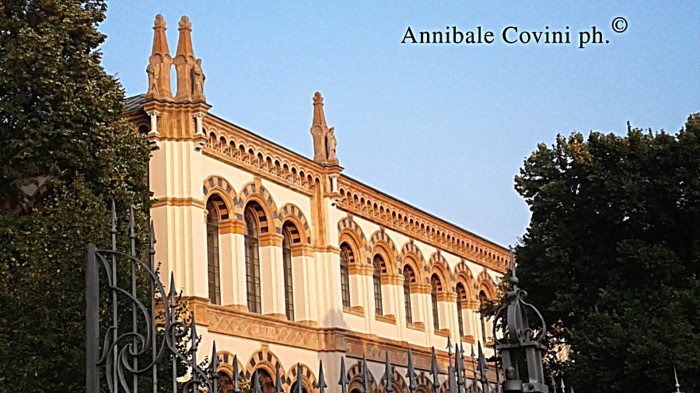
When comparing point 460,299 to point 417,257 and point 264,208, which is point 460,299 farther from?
point 264,208

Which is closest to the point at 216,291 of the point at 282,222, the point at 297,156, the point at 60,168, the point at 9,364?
the point at 282,222

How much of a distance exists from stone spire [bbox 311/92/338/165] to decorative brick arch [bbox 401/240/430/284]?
5147 millimetres

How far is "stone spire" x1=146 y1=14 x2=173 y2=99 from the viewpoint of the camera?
79.9ft

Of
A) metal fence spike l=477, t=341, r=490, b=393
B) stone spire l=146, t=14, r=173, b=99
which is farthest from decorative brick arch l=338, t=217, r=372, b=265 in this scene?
metal fence spike l=477, t=341, r=490, b=393

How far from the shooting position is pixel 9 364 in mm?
16000

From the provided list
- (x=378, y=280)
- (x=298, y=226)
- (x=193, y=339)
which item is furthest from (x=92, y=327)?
(x=378, y=280)

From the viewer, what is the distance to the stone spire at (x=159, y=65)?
2434 centimetres

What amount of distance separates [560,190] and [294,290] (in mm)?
8957

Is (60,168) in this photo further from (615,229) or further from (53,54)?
(615,229)

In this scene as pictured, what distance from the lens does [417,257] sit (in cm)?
3434

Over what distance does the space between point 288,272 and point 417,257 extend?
23.9ft

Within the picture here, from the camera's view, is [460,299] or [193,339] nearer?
[193,339]

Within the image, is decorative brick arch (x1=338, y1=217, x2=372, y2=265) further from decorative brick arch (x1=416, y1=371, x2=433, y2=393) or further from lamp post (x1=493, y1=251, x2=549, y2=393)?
lamp post (x1=493, y1=251, x2=549, y2=393)

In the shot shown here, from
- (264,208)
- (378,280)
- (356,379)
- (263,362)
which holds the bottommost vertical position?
(263,362)
